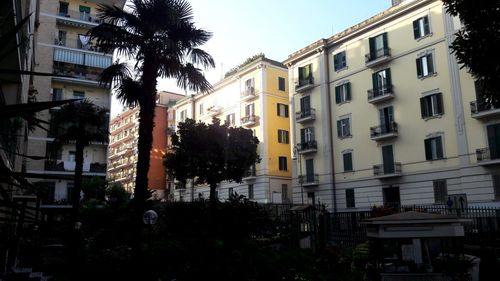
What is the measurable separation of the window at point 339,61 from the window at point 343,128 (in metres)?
4.81

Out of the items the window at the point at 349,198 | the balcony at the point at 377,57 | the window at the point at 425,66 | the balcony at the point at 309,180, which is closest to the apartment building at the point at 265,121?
the balcony at the point at 309,180

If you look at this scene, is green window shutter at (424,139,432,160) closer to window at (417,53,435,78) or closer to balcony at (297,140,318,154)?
window at (417,53,435,78)

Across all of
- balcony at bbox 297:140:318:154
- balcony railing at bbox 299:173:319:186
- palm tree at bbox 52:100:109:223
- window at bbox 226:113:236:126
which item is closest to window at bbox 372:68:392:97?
balcony at bbox 297:140:318:154

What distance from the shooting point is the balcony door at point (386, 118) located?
36969 mm

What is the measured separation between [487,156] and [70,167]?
3463cm

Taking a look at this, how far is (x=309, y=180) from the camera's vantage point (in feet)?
141

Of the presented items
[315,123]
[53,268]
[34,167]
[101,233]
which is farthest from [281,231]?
[34,167]

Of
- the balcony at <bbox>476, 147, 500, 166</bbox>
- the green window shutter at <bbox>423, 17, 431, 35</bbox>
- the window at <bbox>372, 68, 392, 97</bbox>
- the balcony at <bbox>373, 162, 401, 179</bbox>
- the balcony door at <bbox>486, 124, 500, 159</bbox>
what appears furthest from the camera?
the window at <bbox>372, 68, 392, 97</bbox>

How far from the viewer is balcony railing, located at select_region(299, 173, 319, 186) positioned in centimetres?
4228

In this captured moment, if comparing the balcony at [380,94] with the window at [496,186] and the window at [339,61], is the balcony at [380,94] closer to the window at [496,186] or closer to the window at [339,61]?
the window at [339,61]

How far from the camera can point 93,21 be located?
4734 cm

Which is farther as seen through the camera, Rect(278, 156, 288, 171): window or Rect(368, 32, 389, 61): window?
Rect(278, 156, 288, 171): window

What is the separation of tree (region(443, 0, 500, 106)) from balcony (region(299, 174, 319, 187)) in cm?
3269

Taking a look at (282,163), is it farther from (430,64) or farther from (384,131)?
(430,64)
